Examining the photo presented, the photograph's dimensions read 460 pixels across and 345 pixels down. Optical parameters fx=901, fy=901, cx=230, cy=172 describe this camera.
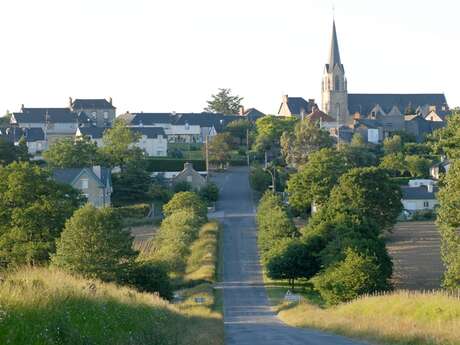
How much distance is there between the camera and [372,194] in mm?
67438

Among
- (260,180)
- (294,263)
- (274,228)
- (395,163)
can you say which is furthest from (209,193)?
(294,263)

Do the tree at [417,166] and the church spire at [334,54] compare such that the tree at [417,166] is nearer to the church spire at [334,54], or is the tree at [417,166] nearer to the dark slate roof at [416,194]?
the dark slate roof at [416,194]

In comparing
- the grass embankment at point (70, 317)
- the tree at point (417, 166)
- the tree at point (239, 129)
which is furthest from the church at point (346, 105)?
the grass embankment at point (70, 317)

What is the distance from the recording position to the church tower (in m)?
153

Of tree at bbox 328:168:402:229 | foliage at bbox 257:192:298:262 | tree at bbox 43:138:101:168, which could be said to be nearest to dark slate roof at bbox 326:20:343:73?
tree at bbox 43:138:101:168

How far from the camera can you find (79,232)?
1404 inches

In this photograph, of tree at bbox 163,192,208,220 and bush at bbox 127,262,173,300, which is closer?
bush at bbox 127,262,173,300

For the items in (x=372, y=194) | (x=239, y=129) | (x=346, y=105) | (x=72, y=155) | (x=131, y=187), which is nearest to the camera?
(x=372, y=194)

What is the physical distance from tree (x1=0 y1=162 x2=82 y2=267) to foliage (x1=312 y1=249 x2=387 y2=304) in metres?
13.1

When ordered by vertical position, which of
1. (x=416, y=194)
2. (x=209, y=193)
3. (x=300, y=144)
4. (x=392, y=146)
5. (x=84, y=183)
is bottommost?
(x=416, y=194)

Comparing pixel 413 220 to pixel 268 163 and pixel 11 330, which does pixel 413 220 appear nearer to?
pixel 268 163

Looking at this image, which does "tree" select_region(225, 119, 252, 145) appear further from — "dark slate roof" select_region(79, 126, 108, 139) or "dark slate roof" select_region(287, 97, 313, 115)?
"dark slate roof" select_region(287, 97, 313, 115)

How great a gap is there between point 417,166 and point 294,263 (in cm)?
5279

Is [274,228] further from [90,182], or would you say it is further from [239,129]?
[239,129]
